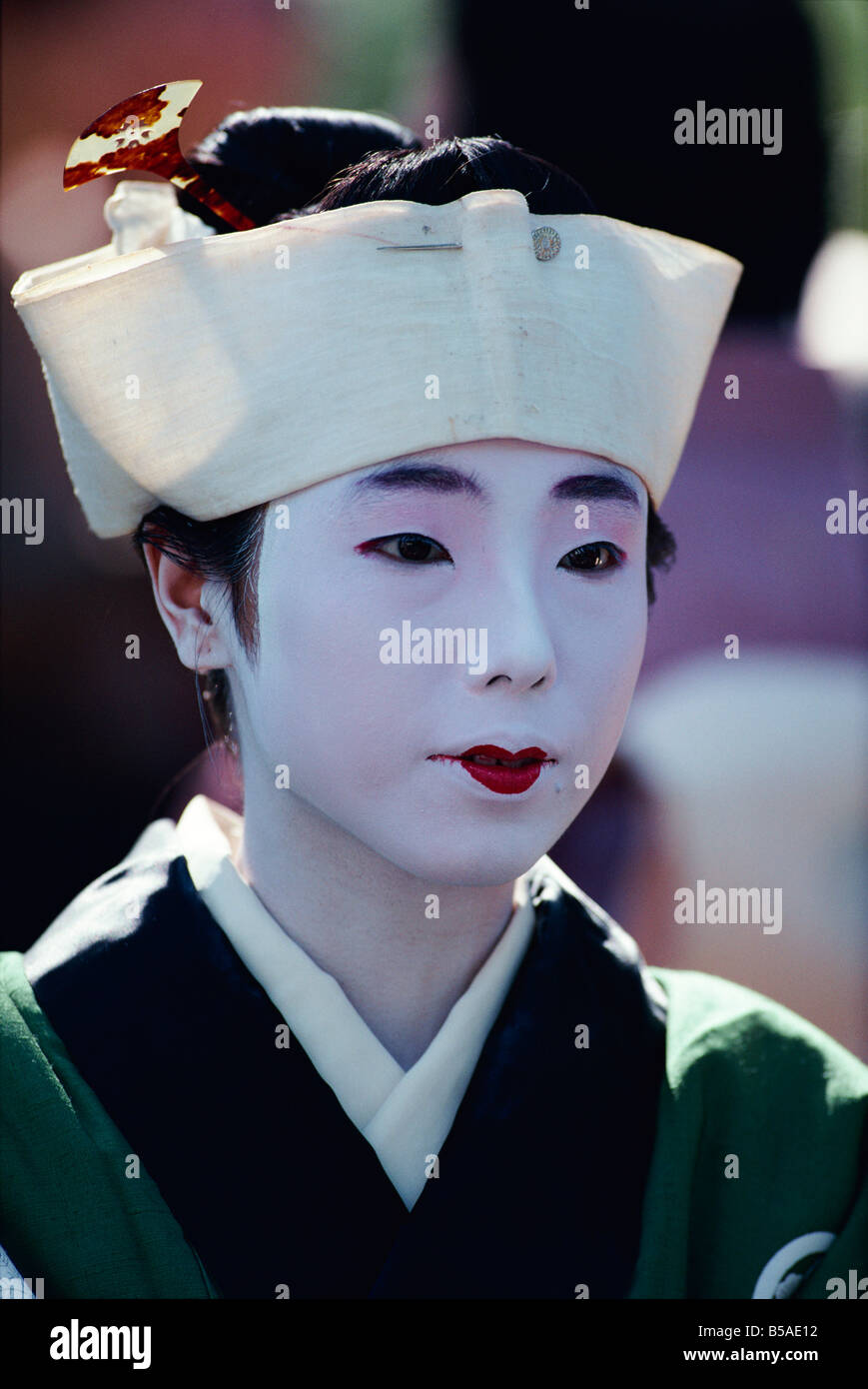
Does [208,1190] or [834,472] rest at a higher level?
[834,472]

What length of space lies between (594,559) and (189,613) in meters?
0.47

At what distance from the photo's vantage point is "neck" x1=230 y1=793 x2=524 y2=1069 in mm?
1438

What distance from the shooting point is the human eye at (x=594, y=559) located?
136cm

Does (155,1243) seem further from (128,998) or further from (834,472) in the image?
(834,472)

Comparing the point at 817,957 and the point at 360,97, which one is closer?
the point at 360,97

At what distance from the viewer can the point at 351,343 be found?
131 cm

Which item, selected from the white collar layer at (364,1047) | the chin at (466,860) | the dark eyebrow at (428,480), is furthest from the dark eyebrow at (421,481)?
the white collar layer at (364,1047)

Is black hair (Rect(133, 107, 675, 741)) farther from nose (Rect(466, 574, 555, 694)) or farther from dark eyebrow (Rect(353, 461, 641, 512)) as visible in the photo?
nose (Rect(466, 574, 555, 694))

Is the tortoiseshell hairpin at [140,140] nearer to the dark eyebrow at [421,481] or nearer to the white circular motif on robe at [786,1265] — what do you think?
the dark eyebrow at [421,481]

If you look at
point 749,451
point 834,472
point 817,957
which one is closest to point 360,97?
point 749,451
